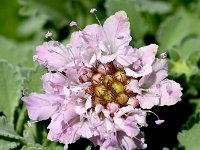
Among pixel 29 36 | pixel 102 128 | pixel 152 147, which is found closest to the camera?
pixel 102 128

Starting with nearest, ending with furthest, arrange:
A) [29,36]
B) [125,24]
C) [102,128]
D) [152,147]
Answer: [102,128]
[125,24]
[152,147]
[29,36]

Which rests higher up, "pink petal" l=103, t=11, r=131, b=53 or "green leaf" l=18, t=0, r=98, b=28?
"green leaf" l=18, t=0, r=98, b=28

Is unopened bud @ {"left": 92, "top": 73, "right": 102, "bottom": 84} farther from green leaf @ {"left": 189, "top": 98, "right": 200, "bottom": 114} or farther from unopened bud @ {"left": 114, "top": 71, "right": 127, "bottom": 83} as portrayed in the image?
green leaf @ {"left": 189, "top": 98, "right": 200, "bottom": 114}

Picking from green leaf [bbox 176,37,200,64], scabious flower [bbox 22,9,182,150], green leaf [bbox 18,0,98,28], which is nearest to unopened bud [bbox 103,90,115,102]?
scabious flower [bbox 22,9,182,150]

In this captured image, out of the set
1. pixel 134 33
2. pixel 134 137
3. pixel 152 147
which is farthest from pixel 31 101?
pixel 134 33

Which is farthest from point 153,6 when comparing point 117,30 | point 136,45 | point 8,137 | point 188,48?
point 8,137

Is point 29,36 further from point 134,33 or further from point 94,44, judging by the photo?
point 94,44
